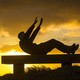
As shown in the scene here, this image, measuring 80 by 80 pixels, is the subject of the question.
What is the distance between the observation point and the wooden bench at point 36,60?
1509 cm

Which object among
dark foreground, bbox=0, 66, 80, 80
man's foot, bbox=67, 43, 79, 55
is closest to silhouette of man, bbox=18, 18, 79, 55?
man's foot, bbox=67, 43, 79, 55

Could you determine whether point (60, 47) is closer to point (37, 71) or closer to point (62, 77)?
point (37, 71)

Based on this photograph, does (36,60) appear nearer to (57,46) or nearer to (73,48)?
(57,46)

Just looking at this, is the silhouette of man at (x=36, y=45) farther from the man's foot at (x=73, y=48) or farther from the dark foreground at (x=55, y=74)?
the dark foreground at (x=55, y=74)

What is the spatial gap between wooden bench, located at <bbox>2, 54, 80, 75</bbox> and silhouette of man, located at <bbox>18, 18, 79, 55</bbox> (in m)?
0.30

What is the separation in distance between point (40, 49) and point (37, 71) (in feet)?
7.17

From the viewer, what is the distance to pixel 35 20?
49.0ft

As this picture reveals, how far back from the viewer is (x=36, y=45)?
50.0ft

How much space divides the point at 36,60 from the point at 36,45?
75cm

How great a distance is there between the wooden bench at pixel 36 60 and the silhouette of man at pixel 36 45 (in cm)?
30

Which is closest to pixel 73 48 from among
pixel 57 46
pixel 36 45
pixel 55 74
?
pixel 57 46

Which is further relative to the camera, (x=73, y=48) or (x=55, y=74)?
(x=73, y=48)

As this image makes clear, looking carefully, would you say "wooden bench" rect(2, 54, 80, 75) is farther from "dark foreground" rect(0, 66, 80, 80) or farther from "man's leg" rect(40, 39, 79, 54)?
"dark foreground" rect(0, 66, 80, 80)

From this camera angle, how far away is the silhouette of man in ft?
49.3
